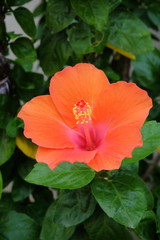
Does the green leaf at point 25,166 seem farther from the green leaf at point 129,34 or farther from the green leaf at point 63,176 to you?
the green leaf at point 129,34

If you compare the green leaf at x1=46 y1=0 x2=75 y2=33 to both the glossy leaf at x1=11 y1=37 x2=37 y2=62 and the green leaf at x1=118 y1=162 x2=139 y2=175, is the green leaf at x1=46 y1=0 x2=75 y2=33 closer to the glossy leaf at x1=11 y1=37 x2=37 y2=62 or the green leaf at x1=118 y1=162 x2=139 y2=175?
the glossy leaf at x1=11 y1=37 x2=37 y2=62

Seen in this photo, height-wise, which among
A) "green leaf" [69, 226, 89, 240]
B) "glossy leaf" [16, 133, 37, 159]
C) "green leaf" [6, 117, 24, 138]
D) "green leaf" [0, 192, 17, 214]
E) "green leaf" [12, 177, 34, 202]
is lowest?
"green leaf" [0, 192, 17, 214]

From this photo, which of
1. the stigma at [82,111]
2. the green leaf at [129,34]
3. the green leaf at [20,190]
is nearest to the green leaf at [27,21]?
the green leaf at [129,34]

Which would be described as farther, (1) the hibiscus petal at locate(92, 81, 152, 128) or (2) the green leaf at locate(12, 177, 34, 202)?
(2) the green leaf at locate(12, 177, 34, 202)

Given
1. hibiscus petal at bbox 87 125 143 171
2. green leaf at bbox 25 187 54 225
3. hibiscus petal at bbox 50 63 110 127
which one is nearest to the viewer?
hibiscus petal at bbox 87 125 143 171

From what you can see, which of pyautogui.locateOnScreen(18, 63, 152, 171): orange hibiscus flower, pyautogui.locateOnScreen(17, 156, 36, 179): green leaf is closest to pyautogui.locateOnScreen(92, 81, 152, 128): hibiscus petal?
pyautogui.locateOnScreen(18, 63, 152, 171): orange hibiscus flower

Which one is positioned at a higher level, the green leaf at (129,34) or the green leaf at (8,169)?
the green leaf at (129,34)

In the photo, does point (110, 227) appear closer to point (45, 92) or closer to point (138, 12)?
point (45, 92)
